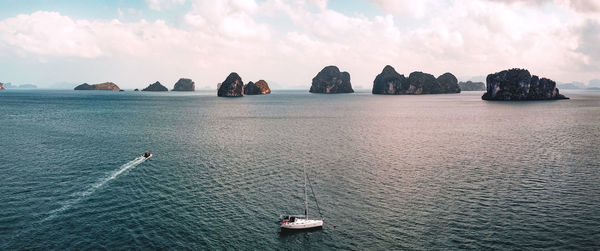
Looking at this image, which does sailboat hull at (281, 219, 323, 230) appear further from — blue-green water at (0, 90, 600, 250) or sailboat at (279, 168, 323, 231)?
blue-green water at (0, 90, 600, 250)

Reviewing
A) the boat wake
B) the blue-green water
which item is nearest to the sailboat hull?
the blue-green water

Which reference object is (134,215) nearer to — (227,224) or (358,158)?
(227,224)

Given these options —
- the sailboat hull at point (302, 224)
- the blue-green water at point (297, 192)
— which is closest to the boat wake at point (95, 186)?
the blue-green water at point (297, 192)

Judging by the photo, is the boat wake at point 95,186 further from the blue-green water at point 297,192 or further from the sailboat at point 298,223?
the sailboat at point 298,223

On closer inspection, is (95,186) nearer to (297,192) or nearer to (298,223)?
(297,192)

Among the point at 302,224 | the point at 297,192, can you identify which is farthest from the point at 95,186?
the point at 302,224

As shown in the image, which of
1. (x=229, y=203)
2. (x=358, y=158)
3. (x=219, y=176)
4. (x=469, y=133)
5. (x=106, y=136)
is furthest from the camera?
(x=469, y=133)

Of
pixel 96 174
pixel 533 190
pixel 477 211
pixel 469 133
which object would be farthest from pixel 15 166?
pixel 469 133
